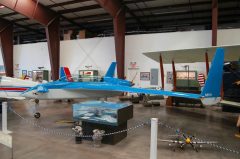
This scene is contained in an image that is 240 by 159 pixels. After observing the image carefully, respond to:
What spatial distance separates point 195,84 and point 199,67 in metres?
1.40

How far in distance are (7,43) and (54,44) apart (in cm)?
603

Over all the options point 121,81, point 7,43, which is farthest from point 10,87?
point 7,43

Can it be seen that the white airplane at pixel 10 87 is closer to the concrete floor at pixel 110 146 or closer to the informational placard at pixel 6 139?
the concrete floor at pixel 110 146

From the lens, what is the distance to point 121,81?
9.80 m

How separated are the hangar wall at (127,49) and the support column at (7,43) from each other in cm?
114

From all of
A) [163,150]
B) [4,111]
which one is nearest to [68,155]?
[163,150]

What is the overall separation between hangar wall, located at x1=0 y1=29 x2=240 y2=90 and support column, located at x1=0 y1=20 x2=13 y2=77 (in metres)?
1.14

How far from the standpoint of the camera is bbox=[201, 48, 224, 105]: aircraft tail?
4516 millimetres

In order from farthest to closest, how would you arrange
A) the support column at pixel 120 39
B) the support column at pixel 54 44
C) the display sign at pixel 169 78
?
1. the support column at pixel 54 44
2. the display sign at pixel 169 78
3. the support column at pixel 120 39

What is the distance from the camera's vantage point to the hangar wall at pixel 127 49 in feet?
44.9

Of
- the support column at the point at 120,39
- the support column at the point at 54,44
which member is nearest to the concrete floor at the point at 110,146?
the support column at the point at 120,39

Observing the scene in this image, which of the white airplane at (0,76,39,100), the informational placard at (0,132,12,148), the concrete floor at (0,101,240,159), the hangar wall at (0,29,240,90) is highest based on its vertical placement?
the hangar wall at (0,29,240,90)

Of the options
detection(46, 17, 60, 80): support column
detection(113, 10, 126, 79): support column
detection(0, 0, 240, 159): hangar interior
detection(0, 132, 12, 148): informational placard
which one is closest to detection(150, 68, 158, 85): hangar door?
detection(0, 0, 240, 159): hangar interior

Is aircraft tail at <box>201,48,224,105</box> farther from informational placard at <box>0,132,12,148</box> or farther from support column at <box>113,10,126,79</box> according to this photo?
support column at <box>113,10,126,79</box>
